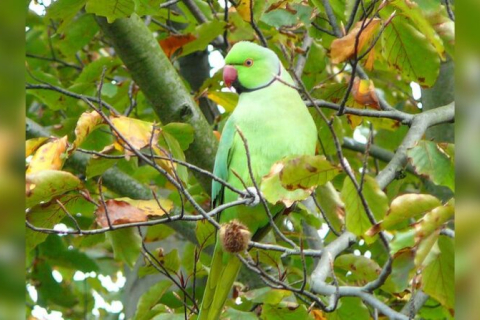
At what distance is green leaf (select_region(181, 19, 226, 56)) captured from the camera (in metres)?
2.66

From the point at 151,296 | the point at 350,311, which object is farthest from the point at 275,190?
the point at 151,296

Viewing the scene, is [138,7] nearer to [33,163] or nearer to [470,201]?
[33,163]

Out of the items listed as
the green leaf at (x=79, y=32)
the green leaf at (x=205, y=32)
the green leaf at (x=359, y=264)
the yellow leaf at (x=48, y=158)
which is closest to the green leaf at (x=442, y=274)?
the green leaf at (x=359, y=264)

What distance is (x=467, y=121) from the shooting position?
16.4 inches

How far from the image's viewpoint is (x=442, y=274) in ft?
4.37

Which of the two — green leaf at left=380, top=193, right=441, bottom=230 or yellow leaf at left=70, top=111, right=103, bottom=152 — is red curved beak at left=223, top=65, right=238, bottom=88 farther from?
green leaf at left=380, top=193, right=441, bottom=230

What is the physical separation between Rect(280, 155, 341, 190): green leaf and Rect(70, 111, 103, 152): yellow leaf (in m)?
0.59

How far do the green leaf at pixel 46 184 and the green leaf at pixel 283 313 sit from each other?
0.72m

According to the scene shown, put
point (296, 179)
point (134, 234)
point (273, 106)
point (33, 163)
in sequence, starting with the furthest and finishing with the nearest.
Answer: point (273, 106) < point (134, 234) < point (33, 163) < point (296, 179)

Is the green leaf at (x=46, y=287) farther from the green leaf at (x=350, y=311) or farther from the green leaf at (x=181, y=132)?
the green leaf at (x=350, y=311)

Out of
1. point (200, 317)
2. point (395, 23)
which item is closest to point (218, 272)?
point (200, 317)

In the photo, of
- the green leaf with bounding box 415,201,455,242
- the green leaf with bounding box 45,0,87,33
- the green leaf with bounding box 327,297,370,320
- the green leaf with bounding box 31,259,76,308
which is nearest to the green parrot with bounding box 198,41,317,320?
the green leaf with bounding box 327,297,370,320

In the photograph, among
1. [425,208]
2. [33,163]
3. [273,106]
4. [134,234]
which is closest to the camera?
[425,208]

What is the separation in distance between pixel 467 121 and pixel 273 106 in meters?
1.80
